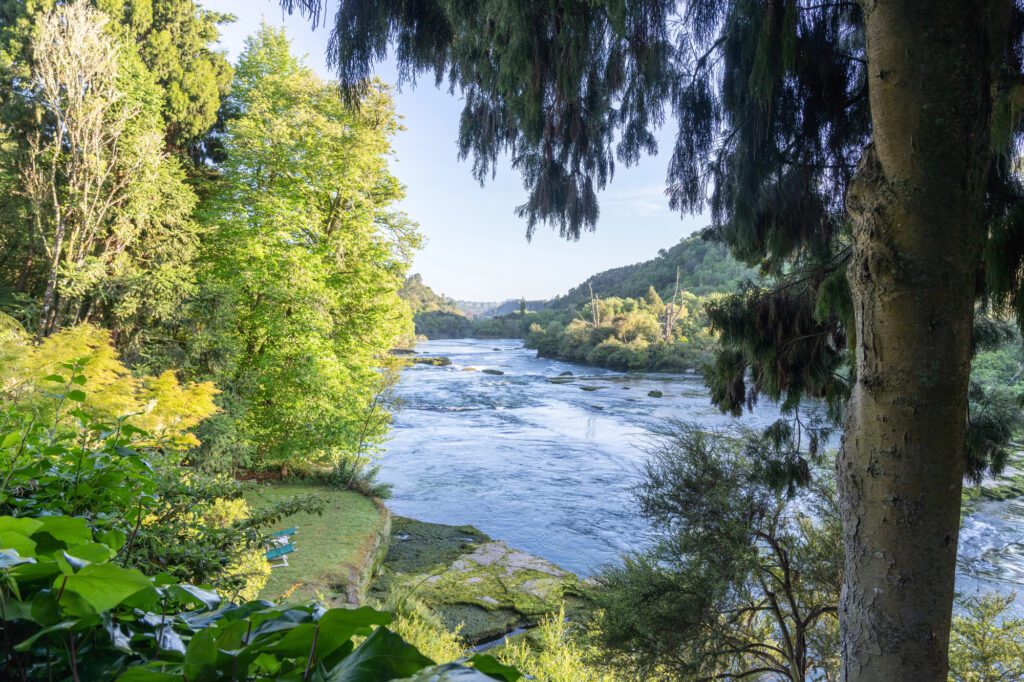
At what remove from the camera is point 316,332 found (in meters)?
10.2

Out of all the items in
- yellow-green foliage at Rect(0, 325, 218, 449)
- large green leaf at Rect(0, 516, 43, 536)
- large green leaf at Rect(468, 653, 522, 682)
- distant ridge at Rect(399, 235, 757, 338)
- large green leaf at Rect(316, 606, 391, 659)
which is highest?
distant ridge at Rect(399, 235, 757, 338)

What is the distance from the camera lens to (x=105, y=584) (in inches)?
18.2

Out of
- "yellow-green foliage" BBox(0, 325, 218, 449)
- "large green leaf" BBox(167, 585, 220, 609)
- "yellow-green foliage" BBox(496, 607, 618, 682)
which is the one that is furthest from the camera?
"yellow-green foliage" BBox(496, 607, 618, 682)

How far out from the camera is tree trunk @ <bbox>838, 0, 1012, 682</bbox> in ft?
4.40

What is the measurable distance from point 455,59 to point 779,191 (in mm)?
2080

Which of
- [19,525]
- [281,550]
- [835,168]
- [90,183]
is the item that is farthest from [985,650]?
[90,183]

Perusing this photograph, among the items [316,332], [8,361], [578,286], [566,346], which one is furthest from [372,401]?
[578,286]

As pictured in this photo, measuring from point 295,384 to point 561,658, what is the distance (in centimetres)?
704

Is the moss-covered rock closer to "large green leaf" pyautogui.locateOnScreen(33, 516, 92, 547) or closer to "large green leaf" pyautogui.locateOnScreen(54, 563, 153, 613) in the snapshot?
"large green leaf" pyautogui.locateOnScreen(33, 516, 92, 547)

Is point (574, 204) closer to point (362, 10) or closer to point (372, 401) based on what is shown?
point (362, 10)

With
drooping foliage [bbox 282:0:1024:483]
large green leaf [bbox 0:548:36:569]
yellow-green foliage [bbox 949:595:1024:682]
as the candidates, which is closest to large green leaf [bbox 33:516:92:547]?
large green leaf [bbox 0:548:36:569]

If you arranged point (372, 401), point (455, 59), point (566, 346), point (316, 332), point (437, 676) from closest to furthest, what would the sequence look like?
point (437, 676) < point (455, 59) < point (316, 332) < point (372, 401) < point (566, 346)

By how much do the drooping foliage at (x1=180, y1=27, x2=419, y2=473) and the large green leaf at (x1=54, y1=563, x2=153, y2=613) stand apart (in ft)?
31.1

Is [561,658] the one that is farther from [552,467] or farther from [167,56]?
[167,56]
